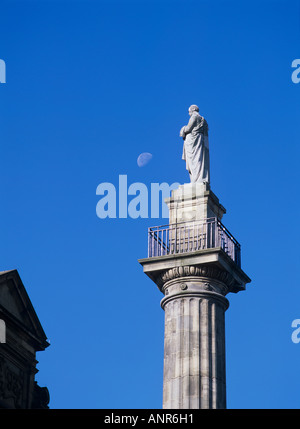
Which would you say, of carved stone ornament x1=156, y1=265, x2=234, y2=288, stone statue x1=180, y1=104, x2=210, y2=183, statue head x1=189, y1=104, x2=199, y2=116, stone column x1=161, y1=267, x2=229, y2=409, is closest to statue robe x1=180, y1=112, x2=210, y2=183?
stone statue x1=180, y1=104, x2=210, y2=183

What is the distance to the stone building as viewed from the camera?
36969 mm

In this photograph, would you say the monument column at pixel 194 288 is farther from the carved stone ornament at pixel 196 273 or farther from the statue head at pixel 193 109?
the statue head at pixel 193 109

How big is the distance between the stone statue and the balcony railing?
6.69 feet

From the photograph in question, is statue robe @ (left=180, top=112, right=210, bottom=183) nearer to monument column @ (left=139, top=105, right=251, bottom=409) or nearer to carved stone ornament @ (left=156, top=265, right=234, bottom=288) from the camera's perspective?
monument column @ (left=139, top=105, right=251, bottom=409)

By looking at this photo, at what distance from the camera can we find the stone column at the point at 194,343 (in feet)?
115

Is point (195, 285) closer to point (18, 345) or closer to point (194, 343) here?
point (194, 343)

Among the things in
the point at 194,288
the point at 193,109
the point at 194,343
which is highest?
the point at 193,109

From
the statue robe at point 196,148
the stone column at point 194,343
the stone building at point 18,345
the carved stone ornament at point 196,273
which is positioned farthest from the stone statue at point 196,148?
the stone building at point 18,345

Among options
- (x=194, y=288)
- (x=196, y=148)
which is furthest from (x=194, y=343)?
(x=196, y=148)

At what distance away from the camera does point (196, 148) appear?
39688mm

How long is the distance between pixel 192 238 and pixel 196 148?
12.0 feet
